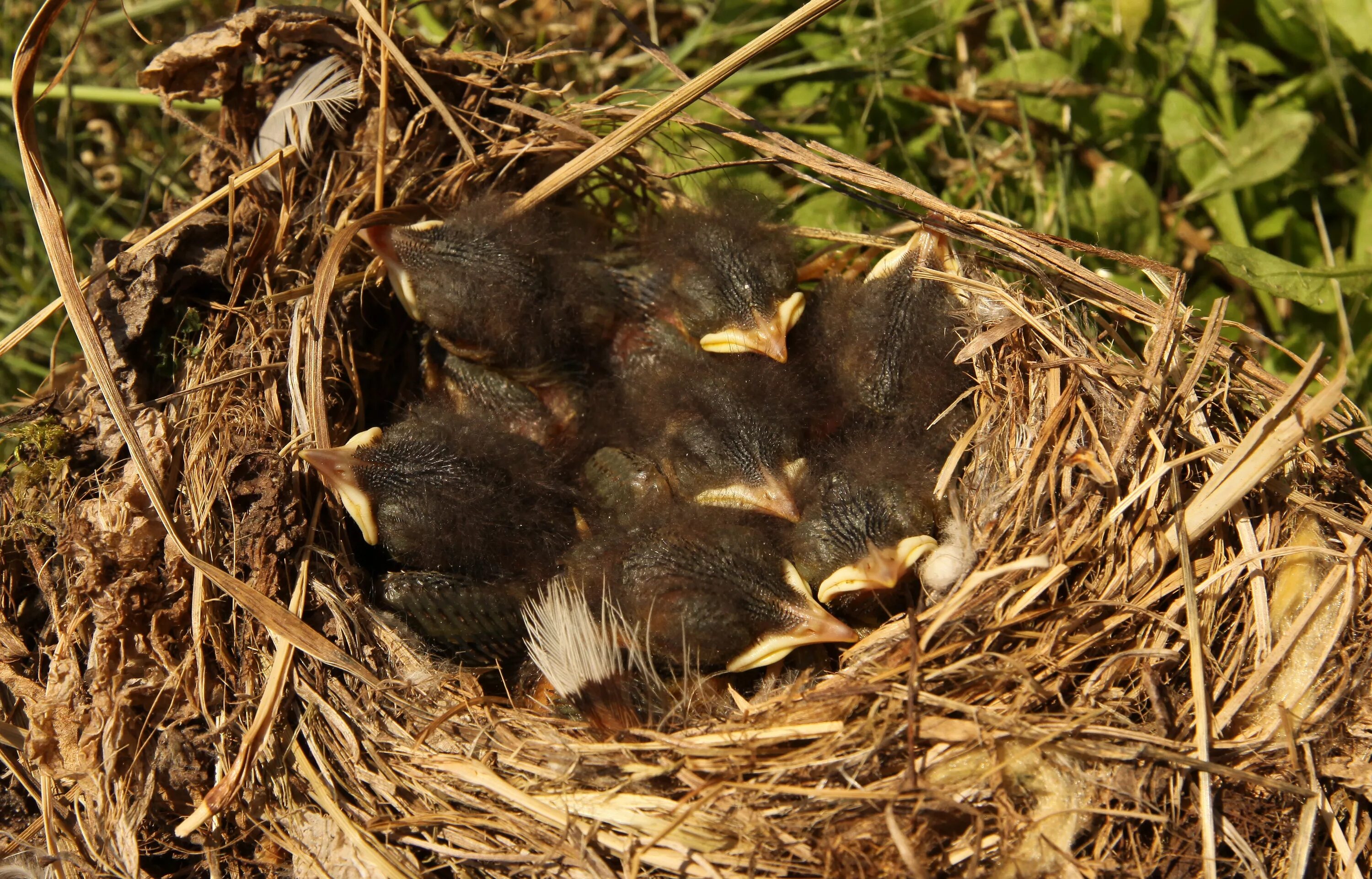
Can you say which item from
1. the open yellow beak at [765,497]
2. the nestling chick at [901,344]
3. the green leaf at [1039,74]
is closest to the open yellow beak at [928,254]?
the nestling chick at [901,344]

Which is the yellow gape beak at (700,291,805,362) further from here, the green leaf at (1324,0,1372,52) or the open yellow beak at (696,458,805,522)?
the green leaf at (1324,0,1372,52)

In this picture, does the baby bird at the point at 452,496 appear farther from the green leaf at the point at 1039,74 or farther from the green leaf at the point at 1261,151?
the green leaf at the point at 1261,151

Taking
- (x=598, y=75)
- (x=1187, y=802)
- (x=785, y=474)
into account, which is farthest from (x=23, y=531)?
(x=1187, y=802)

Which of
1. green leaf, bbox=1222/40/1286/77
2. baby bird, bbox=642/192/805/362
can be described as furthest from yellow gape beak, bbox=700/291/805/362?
green leaf, bbox=1222/40/1286/77

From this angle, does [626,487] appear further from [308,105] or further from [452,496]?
[308,105]

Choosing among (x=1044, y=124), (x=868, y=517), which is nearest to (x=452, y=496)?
(x=868, y=517)

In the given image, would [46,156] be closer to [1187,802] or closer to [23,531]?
[23,531]
